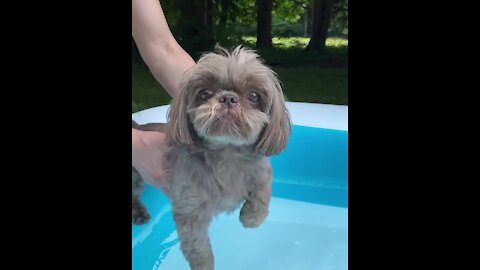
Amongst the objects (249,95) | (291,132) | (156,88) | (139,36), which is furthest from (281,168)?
(139,36)

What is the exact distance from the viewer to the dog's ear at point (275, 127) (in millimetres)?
1200

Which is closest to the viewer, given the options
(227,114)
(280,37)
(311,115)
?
(227,114)

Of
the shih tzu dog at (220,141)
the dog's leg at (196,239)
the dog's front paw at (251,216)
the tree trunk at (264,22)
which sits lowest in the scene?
the dog's leg at (196,239)

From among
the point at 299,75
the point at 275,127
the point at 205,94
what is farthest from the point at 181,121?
the point at 299,75

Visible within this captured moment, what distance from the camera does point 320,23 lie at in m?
1.31

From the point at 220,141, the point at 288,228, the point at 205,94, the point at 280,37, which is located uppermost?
the point at 280,37

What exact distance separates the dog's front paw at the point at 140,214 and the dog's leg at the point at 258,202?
265 millimetres

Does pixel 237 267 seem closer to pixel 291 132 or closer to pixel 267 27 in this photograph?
pixel 291 132

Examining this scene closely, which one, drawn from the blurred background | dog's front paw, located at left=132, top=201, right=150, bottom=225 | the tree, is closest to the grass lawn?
the blurred background

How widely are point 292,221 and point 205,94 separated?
0.39m

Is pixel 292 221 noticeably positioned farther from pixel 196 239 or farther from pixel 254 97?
pixel 254 97

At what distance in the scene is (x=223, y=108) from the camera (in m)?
1.14

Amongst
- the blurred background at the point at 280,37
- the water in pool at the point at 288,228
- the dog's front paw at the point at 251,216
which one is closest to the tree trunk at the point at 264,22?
the blurred background at the point at 280,37

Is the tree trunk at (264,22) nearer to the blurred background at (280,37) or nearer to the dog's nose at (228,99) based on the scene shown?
the blurred background at (280,37)
